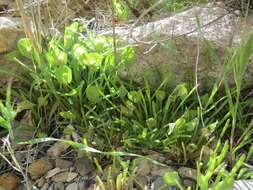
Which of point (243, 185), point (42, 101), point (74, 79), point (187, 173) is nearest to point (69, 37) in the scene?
point (74, 79)

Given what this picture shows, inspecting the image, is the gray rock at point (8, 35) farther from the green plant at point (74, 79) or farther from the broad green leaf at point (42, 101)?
the broad green leaf at point (42, 101)

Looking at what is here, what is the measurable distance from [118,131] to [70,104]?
20 cm

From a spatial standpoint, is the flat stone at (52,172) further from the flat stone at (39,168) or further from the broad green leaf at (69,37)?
the broad green leaf at (69,37)

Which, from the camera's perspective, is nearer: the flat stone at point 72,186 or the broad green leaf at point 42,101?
the flat stone at point 72,186

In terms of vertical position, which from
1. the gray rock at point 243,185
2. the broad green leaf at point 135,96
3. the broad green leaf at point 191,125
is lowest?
the gray rock at point 243,185

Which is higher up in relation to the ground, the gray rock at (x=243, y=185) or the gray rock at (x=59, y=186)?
the gray rock at (x=243, y=185)

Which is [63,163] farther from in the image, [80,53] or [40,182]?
[80,53]

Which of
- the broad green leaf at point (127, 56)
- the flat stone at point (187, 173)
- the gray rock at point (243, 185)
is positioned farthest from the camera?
the broad green leaf at point (127, 56)

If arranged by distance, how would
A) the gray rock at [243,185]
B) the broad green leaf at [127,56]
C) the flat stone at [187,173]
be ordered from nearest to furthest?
the gray rock at [243,185]
the flat stone at [187,173]
the broad green leaf at [127,56]

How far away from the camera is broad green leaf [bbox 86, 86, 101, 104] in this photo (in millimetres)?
902

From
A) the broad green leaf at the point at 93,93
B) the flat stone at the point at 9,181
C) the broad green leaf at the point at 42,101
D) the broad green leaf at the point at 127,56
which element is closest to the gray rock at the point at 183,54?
the broad green leaf at the point at 127,56

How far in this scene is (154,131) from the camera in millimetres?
892

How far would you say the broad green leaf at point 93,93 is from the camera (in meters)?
0.90

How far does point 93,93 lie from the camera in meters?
0.91
